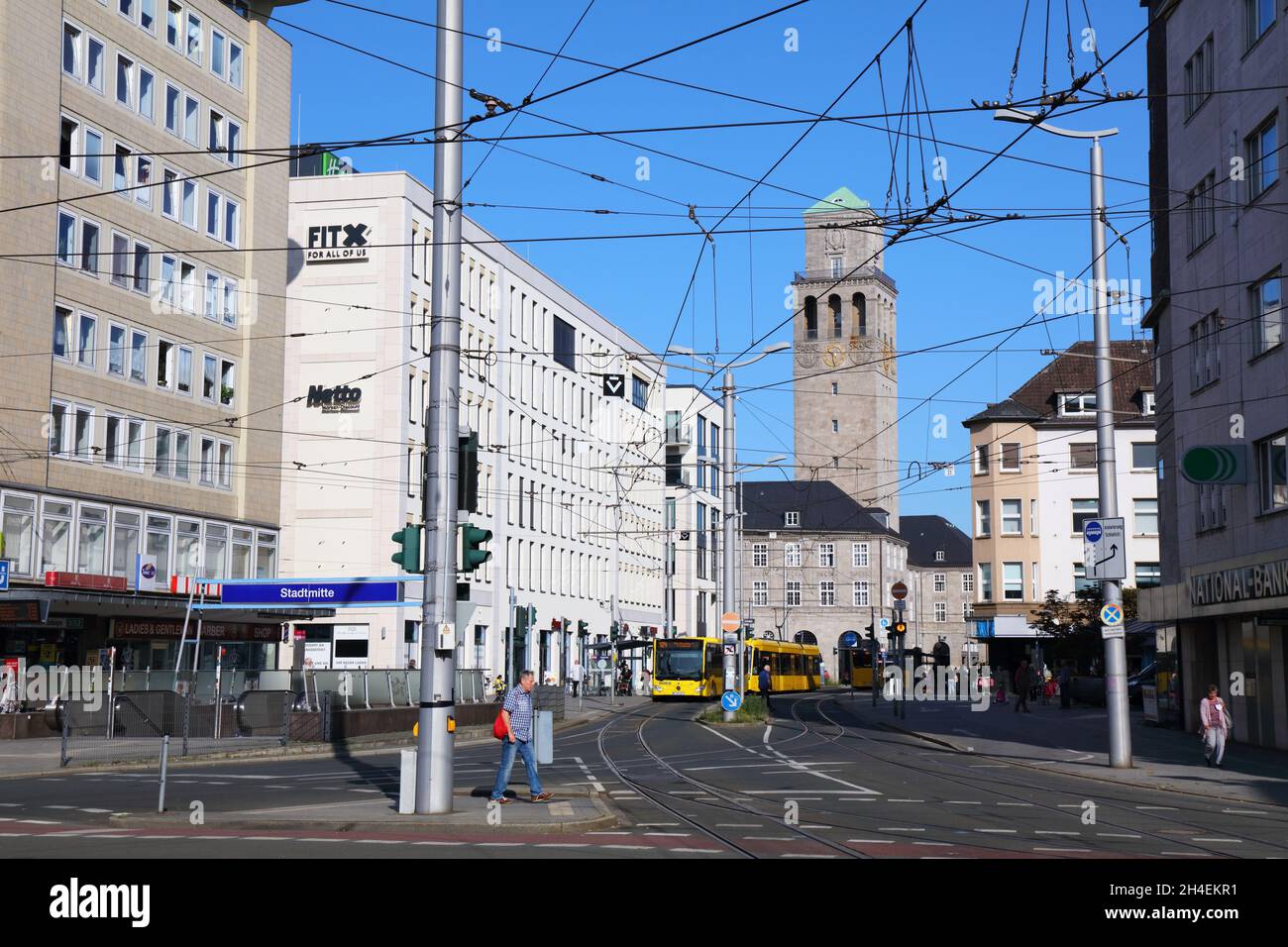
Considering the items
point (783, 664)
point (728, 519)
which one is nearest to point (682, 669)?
point (783, 664)

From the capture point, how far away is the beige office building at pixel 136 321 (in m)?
42.0

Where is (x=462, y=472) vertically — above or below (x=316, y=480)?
below

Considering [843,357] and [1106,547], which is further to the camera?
[843,357]

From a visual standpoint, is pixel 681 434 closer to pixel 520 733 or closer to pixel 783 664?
pixel 783 664

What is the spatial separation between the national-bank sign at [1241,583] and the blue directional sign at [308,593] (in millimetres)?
22488

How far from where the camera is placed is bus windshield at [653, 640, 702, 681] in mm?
66562

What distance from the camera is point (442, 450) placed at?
1783cm

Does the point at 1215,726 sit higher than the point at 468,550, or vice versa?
the point at 468,550

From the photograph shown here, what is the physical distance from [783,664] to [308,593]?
41208mm

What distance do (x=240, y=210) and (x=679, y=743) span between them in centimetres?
2784

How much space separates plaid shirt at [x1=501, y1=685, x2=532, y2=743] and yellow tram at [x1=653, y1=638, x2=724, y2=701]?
47156mm
